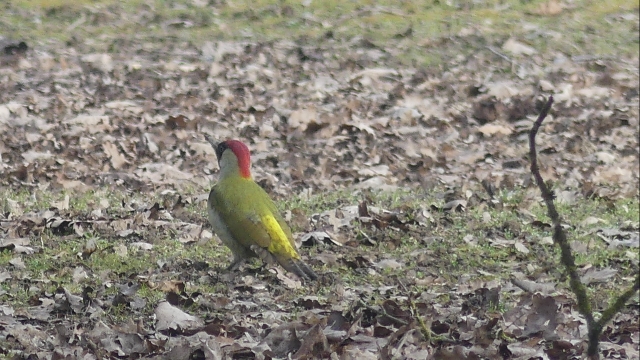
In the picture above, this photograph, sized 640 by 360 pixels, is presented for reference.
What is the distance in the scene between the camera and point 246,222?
710cm

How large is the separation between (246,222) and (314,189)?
3041 mm

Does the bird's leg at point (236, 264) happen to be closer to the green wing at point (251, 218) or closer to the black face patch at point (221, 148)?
the green wing at point (251, 218)

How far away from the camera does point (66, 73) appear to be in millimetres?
14414

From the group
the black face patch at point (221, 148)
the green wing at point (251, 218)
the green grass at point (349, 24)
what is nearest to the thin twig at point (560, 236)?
the green wing at point (251, 218)

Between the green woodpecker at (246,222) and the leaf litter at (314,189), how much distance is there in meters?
0.15

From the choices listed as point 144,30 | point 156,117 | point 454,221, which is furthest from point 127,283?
point 144,30

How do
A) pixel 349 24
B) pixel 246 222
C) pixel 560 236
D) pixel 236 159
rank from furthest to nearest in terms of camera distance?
pixel 349 24 → pixel 236 159 → pixel 246 222 → pixel 560 236

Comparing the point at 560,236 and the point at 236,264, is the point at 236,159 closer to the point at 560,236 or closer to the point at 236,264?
the point at 236,264

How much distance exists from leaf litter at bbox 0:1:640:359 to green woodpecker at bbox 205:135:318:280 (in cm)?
15

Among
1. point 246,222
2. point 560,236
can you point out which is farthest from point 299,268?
point 560,236

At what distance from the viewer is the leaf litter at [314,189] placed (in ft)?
19.2

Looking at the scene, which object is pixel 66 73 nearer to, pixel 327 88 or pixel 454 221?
pixel 327 88

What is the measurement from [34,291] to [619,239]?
13.7ft

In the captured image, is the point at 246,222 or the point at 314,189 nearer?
the point at 246,222
